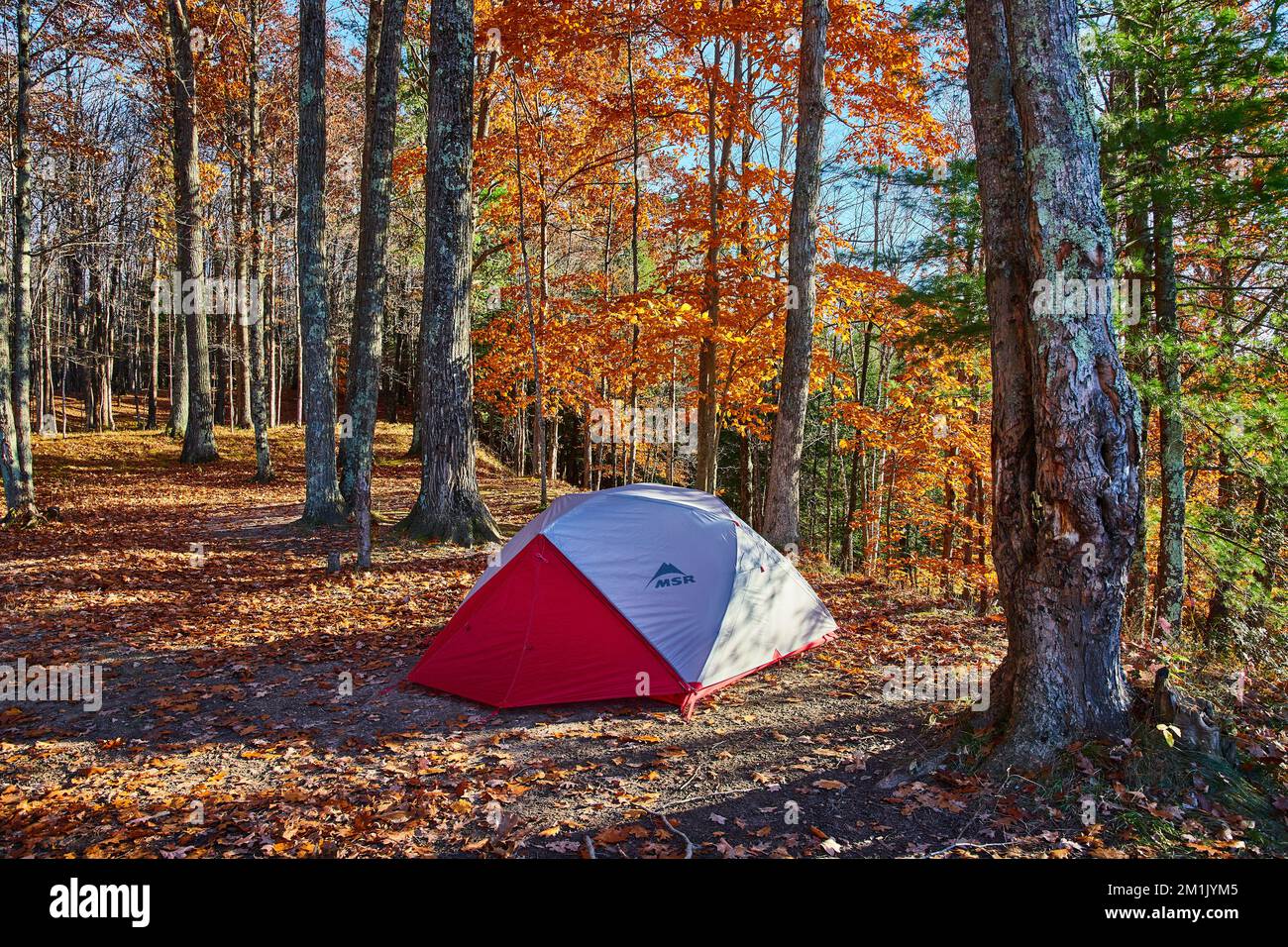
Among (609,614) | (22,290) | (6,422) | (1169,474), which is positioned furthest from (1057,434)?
(22,290)

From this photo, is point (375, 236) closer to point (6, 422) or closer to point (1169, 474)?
point (6, 422)

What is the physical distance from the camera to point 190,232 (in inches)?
784

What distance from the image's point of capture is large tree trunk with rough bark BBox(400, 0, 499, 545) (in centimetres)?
1046

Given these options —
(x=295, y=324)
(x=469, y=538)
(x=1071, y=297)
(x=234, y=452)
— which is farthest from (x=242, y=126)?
(x=1071, y=297)

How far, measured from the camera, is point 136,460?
19.9m

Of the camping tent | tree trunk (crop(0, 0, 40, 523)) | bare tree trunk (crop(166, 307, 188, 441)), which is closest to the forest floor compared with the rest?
the camping tent

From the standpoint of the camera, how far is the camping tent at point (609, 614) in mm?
5871

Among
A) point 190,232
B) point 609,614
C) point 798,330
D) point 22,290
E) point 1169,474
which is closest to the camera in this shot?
point 609,614

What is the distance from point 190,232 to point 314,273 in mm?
10628

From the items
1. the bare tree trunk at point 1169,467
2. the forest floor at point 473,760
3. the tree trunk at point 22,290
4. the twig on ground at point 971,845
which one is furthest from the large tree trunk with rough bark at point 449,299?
the bare tree trunk at point 1169,467

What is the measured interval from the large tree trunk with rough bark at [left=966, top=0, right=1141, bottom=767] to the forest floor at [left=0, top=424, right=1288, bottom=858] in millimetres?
425

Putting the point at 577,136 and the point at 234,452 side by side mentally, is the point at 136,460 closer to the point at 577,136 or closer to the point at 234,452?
the point at 234,452

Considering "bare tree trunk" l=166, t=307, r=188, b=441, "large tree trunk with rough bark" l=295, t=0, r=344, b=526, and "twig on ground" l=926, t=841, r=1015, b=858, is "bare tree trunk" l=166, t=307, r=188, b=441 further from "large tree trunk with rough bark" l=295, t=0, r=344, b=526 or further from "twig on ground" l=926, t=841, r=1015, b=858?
"twig on ground" l=926, t=841, r=1015, b=858

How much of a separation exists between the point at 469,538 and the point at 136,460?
14299 millimetres
